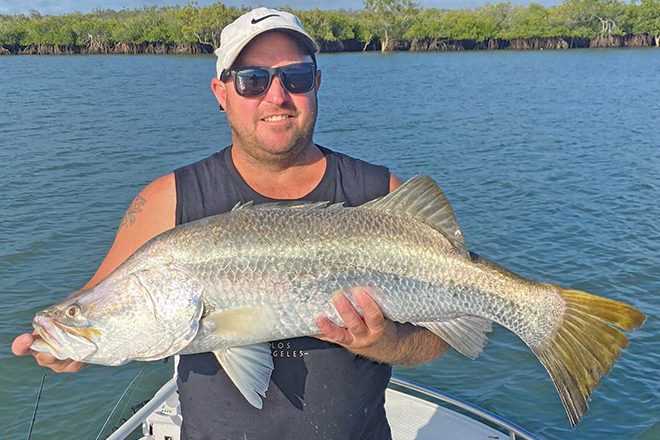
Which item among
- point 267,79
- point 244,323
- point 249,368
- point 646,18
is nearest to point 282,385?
point 249,368

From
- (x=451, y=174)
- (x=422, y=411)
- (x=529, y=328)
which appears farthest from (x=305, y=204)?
(x=451, y=174)

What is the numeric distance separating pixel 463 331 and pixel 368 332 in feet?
1.48

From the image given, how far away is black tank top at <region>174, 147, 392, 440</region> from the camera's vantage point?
8.39 ft

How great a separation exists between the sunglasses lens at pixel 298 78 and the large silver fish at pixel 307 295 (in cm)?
56

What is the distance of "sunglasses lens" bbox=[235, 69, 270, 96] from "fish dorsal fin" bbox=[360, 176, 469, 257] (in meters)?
0.69

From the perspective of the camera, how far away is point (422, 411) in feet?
16.6

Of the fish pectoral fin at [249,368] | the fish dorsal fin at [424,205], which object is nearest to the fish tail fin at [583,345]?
the fish dorsal fin at [424,205]

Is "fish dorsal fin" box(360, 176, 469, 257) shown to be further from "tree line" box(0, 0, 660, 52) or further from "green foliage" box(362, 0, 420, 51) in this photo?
"green foliage" box(362, 0, 420, 51)

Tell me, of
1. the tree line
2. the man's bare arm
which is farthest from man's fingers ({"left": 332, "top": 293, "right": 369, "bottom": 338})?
the tree line

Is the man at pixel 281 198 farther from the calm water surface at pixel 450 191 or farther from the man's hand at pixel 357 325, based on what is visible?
the calm water surface at pixel 450 191

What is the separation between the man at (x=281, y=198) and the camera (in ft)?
8.38

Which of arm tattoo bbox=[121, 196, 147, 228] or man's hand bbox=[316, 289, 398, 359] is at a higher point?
arm tattoo bbox=[121, 196, 147, 228]

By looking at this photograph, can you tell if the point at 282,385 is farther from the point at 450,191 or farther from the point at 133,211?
the point at 450,191

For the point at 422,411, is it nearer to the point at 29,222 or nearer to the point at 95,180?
the point at 29,222
